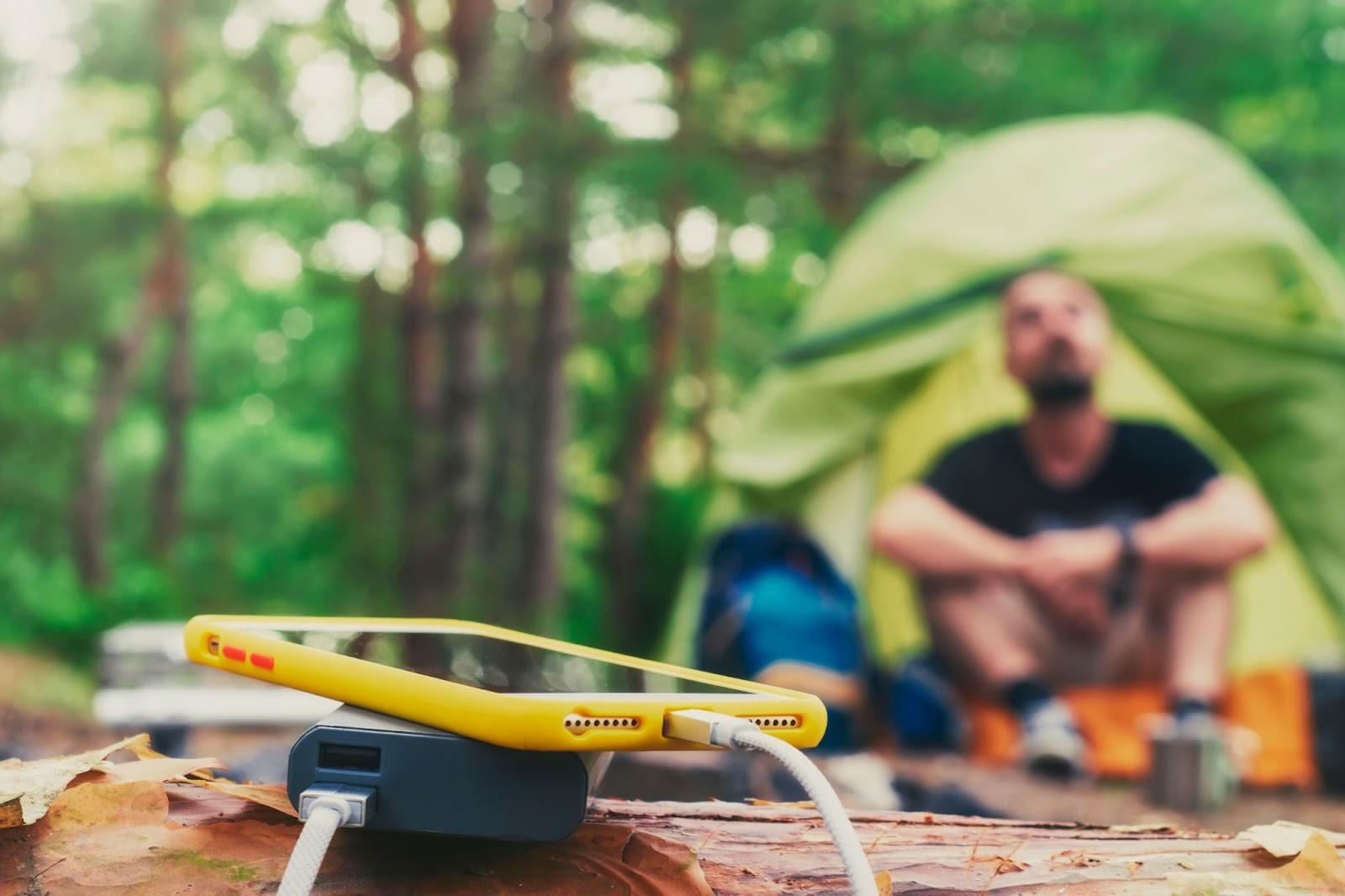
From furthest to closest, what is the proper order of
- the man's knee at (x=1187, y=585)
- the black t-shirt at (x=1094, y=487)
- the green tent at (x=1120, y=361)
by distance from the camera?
the green tent at (x=1120, y=361)
the black t-shirt at (x=1094, y=487)
the man's knee at (x=1187, y=585)

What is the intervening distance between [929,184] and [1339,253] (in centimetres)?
248

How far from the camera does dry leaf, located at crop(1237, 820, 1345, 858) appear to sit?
840 millimetres

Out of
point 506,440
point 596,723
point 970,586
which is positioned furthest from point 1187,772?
point 506,440

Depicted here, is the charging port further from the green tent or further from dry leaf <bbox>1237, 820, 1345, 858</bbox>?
the green tent

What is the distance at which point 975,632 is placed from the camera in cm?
356

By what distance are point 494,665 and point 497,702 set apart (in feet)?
0.41

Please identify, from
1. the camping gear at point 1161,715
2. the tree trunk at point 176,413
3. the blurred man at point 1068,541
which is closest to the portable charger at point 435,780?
the blurred man at point 1068,541

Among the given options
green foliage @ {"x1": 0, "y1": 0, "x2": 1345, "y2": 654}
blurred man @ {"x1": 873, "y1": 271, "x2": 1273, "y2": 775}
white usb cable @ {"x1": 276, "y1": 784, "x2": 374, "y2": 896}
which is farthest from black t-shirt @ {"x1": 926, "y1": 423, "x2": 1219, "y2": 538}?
white usb cable @ {"x1": 276, "y1": 784, "x2": 374, "y2": 896}

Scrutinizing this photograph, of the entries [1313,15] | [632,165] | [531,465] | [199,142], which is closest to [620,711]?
[632,165]

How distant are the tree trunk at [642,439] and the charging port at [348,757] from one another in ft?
16.5

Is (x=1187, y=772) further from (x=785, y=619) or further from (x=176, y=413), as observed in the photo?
(x=176, y=413)

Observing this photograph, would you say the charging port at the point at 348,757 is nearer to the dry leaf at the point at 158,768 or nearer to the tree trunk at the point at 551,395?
the dry leaf at the point at 158,768

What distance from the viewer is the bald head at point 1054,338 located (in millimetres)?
3668

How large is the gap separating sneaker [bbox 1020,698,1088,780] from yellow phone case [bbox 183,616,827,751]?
273 cm
